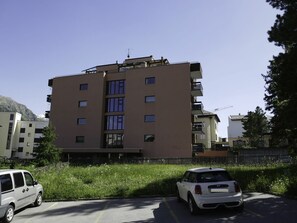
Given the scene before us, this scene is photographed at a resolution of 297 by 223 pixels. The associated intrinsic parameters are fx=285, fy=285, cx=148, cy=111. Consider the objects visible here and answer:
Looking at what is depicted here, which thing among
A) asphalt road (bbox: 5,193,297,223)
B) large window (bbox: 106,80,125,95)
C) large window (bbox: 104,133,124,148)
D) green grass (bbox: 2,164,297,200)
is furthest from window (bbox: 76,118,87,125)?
asphalt road (bbox: 5,193,297,223)

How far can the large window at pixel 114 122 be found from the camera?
1826 inches

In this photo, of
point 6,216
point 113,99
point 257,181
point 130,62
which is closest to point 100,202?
point 6,216

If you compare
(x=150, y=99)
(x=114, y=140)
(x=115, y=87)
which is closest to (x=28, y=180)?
(x=150, y=99)

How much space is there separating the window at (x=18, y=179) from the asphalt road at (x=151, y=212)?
3.84ft

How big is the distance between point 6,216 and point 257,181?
12602mm

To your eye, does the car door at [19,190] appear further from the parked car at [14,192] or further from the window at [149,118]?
the window at [149,118]

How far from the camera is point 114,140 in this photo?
150 ft

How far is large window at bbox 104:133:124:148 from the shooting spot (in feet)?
148

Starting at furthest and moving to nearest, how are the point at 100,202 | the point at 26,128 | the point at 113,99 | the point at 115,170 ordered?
1. the point at 26,128
2. the point at 113,99
3. the point at 115,170
4. the point at 100,202

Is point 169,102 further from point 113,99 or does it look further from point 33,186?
point 33,186

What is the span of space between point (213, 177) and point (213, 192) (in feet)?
2.12

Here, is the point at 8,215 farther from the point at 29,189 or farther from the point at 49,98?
the point at 49,98

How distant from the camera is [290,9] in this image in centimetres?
1256

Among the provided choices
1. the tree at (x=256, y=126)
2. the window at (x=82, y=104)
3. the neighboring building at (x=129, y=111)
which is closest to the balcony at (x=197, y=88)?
the neighboring building at (x=129, y=111)
